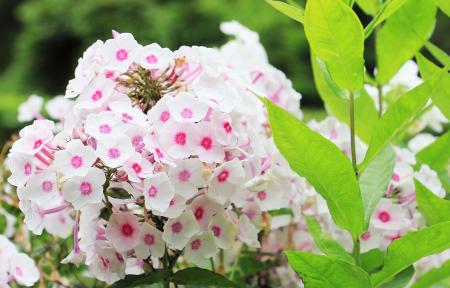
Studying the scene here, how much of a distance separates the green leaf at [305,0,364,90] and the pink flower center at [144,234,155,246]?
283mm

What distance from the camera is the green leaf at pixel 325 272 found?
2.96 ft

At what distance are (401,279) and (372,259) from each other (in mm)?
148

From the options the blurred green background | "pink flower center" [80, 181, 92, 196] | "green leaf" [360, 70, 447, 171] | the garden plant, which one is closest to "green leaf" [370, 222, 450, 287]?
the garden plant

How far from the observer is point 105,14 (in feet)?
29.0

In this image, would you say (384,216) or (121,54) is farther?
(384,216)

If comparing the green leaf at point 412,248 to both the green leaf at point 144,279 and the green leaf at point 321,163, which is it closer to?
the green leaf at point 321,163

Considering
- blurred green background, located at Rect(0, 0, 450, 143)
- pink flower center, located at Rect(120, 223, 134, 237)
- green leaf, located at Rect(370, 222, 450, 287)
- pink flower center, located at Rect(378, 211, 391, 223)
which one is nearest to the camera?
green leaf, located at Rect(370, 222, 450, 287)

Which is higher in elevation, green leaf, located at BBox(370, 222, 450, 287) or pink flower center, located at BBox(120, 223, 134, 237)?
green leaf, located at BBox(370, 222, 450, 287)

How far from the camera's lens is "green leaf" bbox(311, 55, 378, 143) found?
1.20 meters

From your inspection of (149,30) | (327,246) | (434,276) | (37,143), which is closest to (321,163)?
(327,246)

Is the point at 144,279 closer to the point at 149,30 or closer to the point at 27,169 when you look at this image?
the point at 27,169

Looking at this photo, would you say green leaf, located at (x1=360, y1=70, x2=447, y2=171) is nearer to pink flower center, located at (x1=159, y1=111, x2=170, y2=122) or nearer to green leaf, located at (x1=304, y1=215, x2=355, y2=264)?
green leaf, located at (x1=304, y1=215, x2=355, y2=264)

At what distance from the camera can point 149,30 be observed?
8719mm

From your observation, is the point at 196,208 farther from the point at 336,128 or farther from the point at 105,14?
the point at 105,14
